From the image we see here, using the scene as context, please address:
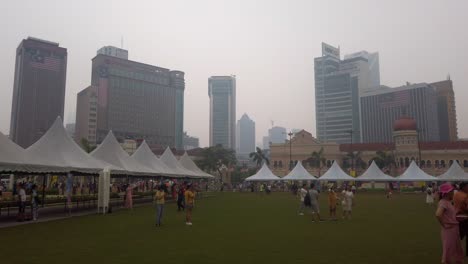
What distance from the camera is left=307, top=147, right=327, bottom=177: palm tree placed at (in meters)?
80.5

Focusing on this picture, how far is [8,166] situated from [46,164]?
245 centimetres

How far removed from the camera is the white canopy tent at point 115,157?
26.4 m

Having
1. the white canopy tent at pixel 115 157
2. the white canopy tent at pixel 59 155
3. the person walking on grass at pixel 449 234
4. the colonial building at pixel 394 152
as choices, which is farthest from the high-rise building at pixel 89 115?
the person walking on grass at pixel 449 234

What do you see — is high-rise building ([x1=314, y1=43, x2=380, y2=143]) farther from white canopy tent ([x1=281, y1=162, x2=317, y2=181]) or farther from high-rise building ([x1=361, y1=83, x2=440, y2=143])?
white canopy tent ([x1=281, y1=162, x2=317, y2=181])

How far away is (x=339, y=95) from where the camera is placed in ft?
540

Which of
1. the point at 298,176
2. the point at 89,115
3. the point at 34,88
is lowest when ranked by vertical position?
the point at 298,176

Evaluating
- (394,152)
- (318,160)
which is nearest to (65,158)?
(318,160)

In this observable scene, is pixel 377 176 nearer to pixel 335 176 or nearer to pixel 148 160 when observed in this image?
pixel 335 176

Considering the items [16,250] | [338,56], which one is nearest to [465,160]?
[16,250]

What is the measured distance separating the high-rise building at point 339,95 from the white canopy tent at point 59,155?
14154 centimetres

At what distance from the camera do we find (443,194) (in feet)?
24.6

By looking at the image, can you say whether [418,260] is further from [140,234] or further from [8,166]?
[8,166]

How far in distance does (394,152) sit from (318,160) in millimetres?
14964

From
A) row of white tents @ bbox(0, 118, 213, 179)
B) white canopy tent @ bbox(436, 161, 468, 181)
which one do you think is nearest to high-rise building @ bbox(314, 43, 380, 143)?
white canopy tent @ bbox(436, 161, 468, 181)
